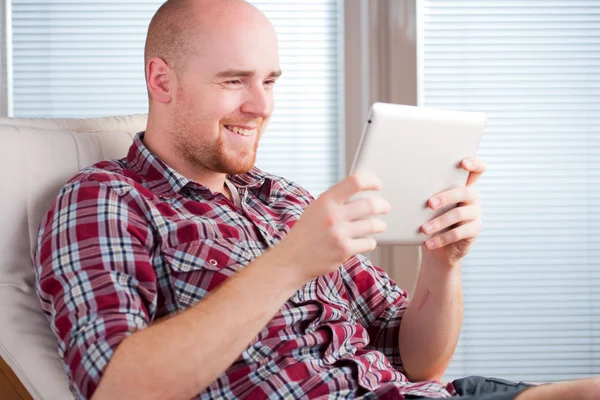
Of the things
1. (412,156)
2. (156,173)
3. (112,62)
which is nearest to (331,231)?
(412,156)

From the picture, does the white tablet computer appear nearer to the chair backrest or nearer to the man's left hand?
the man's left hand

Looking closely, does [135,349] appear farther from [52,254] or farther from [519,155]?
[519,155]

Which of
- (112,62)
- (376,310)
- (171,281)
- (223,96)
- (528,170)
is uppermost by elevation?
(112,62)

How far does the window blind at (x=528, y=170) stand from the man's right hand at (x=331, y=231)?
1.51 meters

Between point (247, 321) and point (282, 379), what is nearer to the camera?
point (247, 321)

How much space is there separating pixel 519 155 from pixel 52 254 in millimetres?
1784

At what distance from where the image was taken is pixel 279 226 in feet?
4.36

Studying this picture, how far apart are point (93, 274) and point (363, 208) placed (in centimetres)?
39

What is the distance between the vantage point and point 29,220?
4.02 feet

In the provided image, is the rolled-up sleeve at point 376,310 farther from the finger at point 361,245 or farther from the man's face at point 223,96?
the finger at point 361,245

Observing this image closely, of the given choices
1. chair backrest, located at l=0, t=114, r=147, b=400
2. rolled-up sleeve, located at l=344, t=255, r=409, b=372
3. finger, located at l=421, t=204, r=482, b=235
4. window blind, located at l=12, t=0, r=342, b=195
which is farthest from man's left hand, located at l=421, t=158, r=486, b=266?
window blind, located at l=12, t=0, r=342, b=195

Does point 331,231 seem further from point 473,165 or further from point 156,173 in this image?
point 156,173

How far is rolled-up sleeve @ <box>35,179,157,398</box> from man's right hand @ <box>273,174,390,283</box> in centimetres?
22

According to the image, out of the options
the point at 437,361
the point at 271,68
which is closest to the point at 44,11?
the point at 271,68
